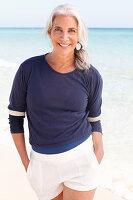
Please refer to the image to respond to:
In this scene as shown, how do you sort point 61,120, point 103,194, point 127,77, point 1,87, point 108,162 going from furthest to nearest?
point 127,77, point 1,87, point 108,162, point 103,194, point 61,120

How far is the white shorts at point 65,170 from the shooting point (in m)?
1.69

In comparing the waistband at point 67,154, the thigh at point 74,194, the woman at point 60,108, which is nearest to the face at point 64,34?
the woman at point 60,108

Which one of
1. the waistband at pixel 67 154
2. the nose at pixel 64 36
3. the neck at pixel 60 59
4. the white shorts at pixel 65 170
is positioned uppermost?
the nose at pixel 64 36

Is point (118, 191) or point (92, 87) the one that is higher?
point (92, 87)

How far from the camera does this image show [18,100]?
174cm

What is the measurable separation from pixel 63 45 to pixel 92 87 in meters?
0.31

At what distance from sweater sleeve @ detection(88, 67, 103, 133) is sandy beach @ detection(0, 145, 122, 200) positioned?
1145 millimetres

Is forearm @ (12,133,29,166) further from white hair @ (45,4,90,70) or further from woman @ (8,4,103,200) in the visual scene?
white hair @ (45,4,90,70)

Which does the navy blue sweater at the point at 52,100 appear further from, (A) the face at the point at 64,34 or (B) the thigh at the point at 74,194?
(B) the thigh at the point at 74,194

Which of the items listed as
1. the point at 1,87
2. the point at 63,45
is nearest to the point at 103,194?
the point at 63,45

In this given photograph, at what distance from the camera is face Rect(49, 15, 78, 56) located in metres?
1.66

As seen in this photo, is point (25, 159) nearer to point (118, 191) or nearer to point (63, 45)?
point (63, 45)

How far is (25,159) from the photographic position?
1902mm

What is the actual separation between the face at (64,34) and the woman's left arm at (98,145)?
608mm
